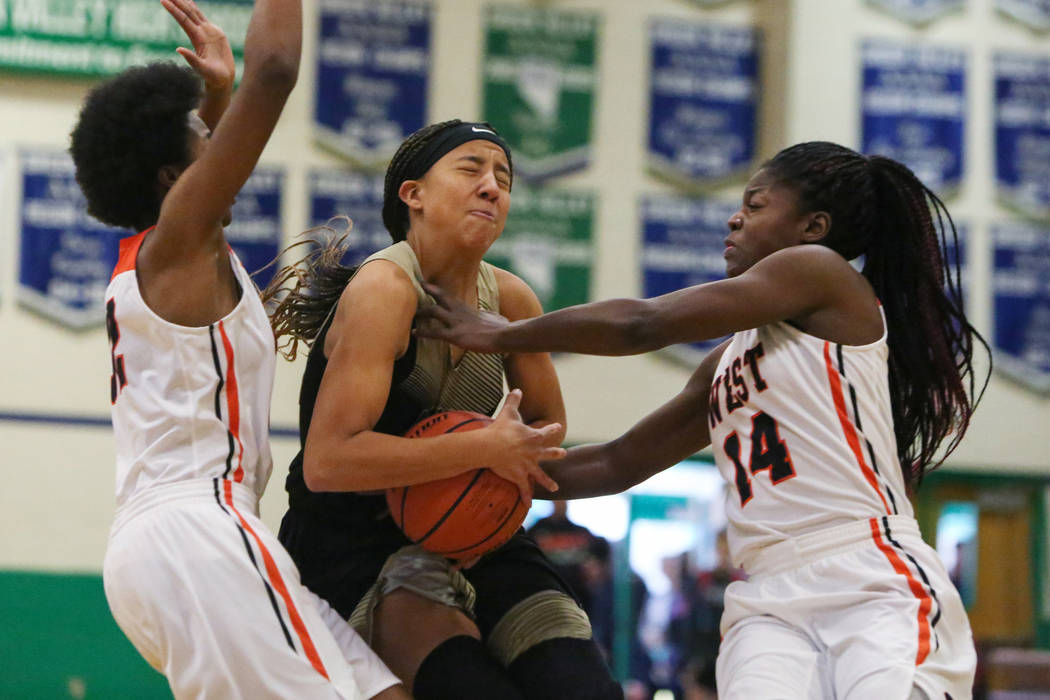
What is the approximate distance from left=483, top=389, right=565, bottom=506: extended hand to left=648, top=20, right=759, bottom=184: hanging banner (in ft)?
25.4

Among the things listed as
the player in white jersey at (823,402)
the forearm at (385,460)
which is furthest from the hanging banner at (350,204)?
the forearm at (385,460)

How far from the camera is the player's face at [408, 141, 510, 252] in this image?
3318mm

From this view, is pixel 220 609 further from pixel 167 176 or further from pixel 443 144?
pixel 443 144

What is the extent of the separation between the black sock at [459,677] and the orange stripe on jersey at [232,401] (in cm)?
65

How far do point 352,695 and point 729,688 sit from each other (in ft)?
2.89

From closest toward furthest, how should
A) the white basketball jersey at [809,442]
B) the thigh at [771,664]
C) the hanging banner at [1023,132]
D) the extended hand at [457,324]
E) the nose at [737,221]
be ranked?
the thigh at [771,664], the white basketball jersey at [809,442], the extended hand at [457,324], the nose at [737,221], the hanging banner at [1023,132]

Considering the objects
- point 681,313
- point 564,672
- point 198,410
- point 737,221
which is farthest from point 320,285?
point 564,672

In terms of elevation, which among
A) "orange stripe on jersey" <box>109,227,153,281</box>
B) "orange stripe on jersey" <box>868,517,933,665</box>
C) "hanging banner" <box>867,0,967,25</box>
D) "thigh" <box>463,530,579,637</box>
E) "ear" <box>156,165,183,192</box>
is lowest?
"thigh" <box>463,530,579,637</box>

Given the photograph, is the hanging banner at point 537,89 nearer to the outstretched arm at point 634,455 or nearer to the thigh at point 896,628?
the outstretched arm at point 634,455

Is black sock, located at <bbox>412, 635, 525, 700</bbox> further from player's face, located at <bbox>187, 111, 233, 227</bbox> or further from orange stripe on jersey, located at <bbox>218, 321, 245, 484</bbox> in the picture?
player's face, located at <bbox>187, 111, 233, 227</bbox>

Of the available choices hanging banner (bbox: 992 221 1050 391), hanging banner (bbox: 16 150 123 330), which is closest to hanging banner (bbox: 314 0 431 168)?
hanging banner (bbox: 16 150 123 330)

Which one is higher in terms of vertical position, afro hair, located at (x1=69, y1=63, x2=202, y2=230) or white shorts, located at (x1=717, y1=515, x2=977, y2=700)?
afro hair, located at (x1=69, y1=63, x2=202, y2=230)

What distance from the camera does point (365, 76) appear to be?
1033 cm

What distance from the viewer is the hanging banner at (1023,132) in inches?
436
